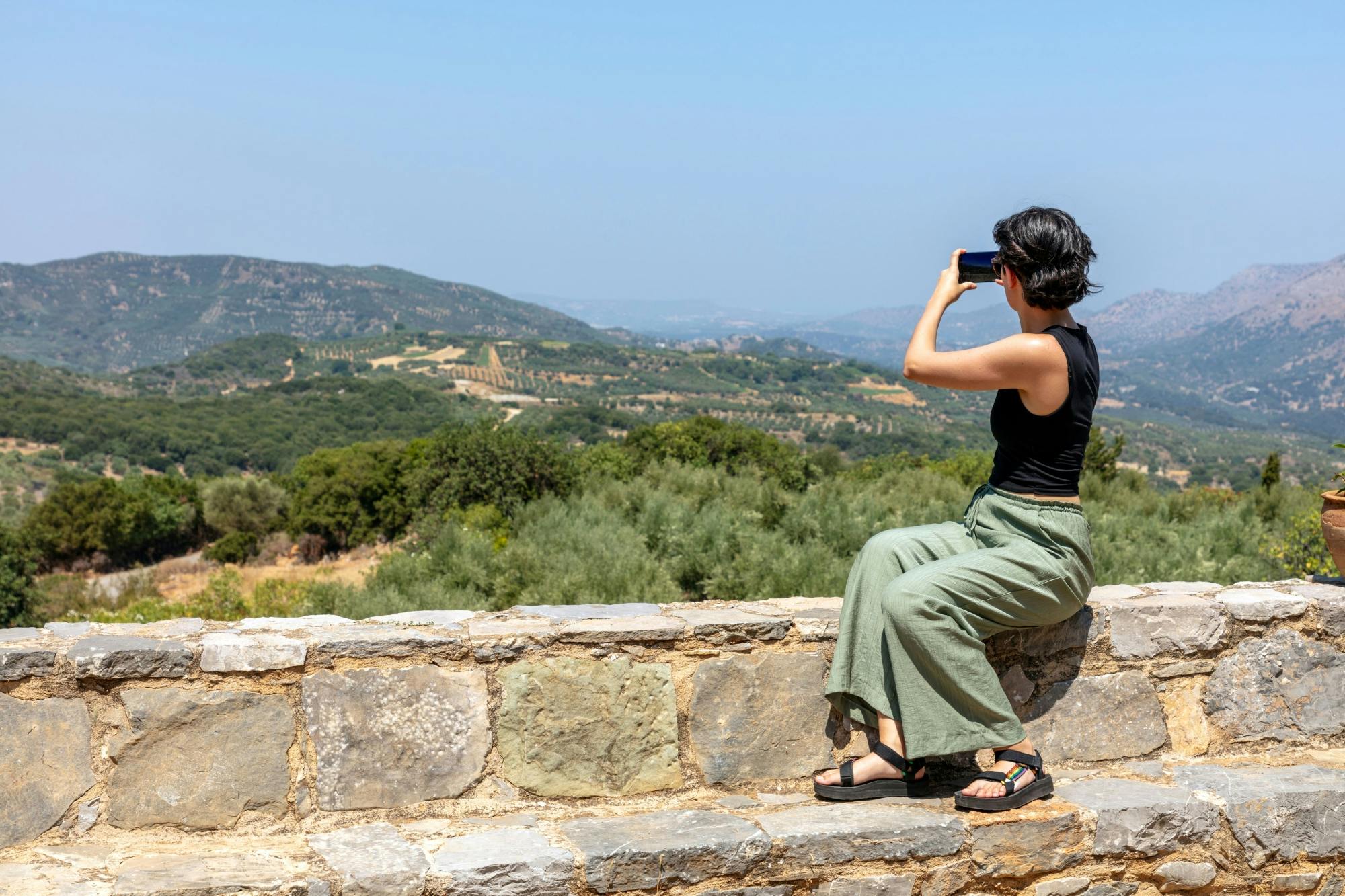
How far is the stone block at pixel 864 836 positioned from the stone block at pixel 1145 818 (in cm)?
43

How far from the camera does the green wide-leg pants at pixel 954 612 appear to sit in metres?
2.81

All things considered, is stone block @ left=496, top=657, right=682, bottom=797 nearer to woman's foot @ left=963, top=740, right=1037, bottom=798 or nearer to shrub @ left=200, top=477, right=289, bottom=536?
woman's foot @ left=963, top=740, right=1037, bottom=798

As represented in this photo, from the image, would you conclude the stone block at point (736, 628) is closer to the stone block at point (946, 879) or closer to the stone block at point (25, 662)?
the stone block at point (946, 879)

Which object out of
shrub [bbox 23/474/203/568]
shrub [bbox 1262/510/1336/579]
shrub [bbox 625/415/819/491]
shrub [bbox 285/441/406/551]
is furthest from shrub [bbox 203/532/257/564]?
shrub [bbox 1262/510/1336/579]

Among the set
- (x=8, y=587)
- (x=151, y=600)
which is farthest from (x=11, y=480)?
(x=151, y=600)

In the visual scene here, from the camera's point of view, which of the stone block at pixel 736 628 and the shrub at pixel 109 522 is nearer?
the stone block at pixel 736 628

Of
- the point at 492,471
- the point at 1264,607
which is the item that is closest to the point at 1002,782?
the point at 1264,607

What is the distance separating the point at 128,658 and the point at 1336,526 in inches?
145

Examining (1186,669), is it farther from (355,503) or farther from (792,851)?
(355,503)

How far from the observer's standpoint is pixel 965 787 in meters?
2.88

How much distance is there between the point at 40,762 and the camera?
258cm

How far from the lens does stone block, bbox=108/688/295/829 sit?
2656mm

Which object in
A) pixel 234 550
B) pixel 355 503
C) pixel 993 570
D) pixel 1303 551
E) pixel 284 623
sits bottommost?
pixel 234 550

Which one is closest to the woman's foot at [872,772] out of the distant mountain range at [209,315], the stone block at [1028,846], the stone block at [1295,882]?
the stone block at [1028,846]
